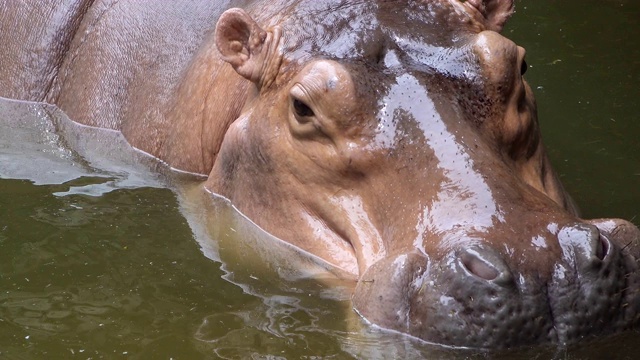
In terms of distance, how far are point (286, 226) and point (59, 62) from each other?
2639 millimetres

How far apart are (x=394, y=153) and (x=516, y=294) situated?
1.03 m

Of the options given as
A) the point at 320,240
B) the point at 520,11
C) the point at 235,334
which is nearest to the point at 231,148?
the point at 320,240

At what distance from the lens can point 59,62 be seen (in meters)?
7.34

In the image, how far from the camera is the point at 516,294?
13.3 feet

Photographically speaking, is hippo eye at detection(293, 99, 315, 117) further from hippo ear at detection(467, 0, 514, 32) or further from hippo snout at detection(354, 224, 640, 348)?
hippo ear at detection(467, 0, 514, 32)

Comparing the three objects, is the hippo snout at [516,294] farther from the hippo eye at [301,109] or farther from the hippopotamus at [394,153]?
the hippo eye at [301,109]

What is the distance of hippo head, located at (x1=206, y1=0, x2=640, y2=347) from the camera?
4145 millimetres

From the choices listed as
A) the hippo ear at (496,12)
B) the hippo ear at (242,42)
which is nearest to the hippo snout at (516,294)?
the hippo ear at (242,42)

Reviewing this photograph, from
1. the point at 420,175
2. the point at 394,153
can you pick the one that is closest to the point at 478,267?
the point at 420,175

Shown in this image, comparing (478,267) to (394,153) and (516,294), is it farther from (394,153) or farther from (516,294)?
(394,153)

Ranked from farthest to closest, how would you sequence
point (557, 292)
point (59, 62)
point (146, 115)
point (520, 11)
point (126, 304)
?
1. point (520, 11)
2. point (59, 62)
3. point (146, 115)
4. point (126, 304)
5. point (557, 292)

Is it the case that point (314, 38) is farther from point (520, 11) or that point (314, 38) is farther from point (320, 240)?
point (520, 11)

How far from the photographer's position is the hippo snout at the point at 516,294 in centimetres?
406

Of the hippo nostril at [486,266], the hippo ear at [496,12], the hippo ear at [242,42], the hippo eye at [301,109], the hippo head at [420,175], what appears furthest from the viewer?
the hippo ear at [496,12]
